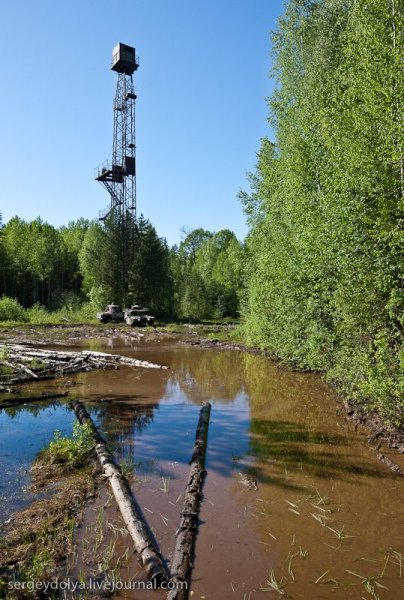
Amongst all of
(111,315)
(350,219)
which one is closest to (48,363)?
(350,219)

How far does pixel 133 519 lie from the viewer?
19.0 feet

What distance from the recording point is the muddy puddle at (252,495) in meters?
Answer: 4.93

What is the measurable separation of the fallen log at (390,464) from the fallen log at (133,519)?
5.09 meters

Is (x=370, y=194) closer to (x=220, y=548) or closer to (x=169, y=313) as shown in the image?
(x=220, y=548)

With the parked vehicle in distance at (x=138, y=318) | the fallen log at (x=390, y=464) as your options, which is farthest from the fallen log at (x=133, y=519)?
the parked vehicle in distance at (x=138, y=318)

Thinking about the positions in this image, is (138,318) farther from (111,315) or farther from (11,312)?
(11,312)

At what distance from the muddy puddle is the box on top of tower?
1856 inches

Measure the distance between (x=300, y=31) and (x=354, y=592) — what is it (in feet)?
74.5

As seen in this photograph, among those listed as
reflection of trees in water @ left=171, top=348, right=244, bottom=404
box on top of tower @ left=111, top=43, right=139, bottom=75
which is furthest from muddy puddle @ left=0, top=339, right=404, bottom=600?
box on top of tower @ left=111, top=43, right=139, bottom=75

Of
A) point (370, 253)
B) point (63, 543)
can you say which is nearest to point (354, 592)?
point (63, 543)

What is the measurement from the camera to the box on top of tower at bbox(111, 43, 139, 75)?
4892 centimetres

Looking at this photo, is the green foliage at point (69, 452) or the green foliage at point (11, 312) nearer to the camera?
the green foliage at point (69, 452)

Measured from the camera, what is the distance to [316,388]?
15.6 meters

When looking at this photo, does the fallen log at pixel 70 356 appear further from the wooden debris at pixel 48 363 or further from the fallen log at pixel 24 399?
the fallen log at pixel 24 399
